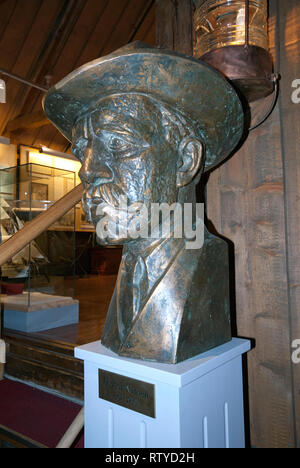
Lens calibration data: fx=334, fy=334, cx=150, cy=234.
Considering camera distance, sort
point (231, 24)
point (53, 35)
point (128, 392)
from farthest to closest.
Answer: point (53, 35) < point (231, 24) < point (128, 392)

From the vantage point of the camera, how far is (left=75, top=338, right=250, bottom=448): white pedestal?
39.7 inches

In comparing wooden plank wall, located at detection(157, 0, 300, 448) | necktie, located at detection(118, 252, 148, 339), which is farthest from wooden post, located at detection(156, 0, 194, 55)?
necktie, located at detection(118, 252, 148, 339)

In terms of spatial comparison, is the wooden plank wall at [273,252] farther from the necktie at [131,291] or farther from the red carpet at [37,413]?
the red carpet at [37,413]

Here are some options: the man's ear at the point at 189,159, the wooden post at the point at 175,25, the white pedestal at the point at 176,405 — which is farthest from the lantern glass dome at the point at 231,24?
the white pedestal at the point at 176,405

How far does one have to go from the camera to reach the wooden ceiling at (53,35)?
17.6ft

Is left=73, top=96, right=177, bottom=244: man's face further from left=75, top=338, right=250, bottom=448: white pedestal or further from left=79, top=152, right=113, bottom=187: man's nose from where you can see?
left=75, top=338, right=250, bottom=448: white pedestal

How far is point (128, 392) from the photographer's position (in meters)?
1.11

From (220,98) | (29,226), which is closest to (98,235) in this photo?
(220,98)

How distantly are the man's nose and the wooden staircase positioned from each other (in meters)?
1.35

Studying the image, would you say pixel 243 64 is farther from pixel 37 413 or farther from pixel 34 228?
pixel 37 413

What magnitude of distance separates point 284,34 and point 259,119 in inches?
15.9

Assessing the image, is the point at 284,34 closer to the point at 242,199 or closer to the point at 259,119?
the point at 259,119

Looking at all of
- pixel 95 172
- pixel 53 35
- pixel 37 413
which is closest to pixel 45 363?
pixel 37 413

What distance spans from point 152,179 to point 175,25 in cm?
142
